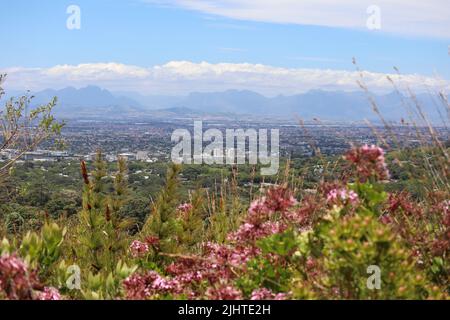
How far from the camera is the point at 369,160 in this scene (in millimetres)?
3174

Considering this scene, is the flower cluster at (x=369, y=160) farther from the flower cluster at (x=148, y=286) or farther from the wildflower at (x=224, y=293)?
the flower cluster at (x=148, y=286)

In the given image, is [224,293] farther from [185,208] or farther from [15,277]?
[185,208]

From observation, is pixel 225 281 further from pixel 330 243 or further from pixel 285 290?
pixel 330 243

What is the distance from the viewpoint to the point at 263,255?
3395mm

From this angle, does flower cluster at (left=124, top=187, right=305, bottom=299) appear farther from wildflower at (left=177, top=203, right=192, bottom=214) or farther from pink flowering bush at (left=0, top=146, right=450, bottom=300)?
wildflower at (left=177, top=203, right=192, bottom=214)

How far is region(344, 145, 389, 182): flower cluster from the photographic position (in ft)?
10.3

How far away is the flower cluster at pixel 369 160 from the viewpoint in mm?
3135

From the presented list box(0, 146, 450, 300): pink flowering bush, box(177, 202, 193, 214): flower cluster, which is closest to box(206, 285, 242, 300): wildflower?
box(0, 146, 450, 300): pink flowering bush

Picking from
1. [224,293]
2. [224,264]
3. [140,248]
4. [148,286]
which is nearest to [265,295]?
[224,293]

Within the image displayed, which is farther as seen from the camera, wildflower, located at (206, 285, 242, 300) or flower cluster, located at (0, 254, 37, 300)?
wildflower, located at (206, 285, 242, 300)

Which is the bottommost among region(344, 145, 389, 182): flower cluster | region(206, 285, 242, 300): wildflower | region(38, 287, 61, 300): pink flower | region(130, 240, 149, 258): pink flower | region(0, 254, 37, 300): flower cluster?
region(130, 240, 149, 258): pink flower

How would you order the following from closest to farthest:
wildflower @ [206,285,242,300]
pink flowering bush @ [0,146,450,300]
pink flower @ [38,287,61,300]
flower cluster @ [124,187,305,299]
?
pink flowering bush @ [0,146,450,300], wildflower @ [206,285,242,300], pink flower @ [38,287,61,300], flower cluster @ [124,187,305,299]
